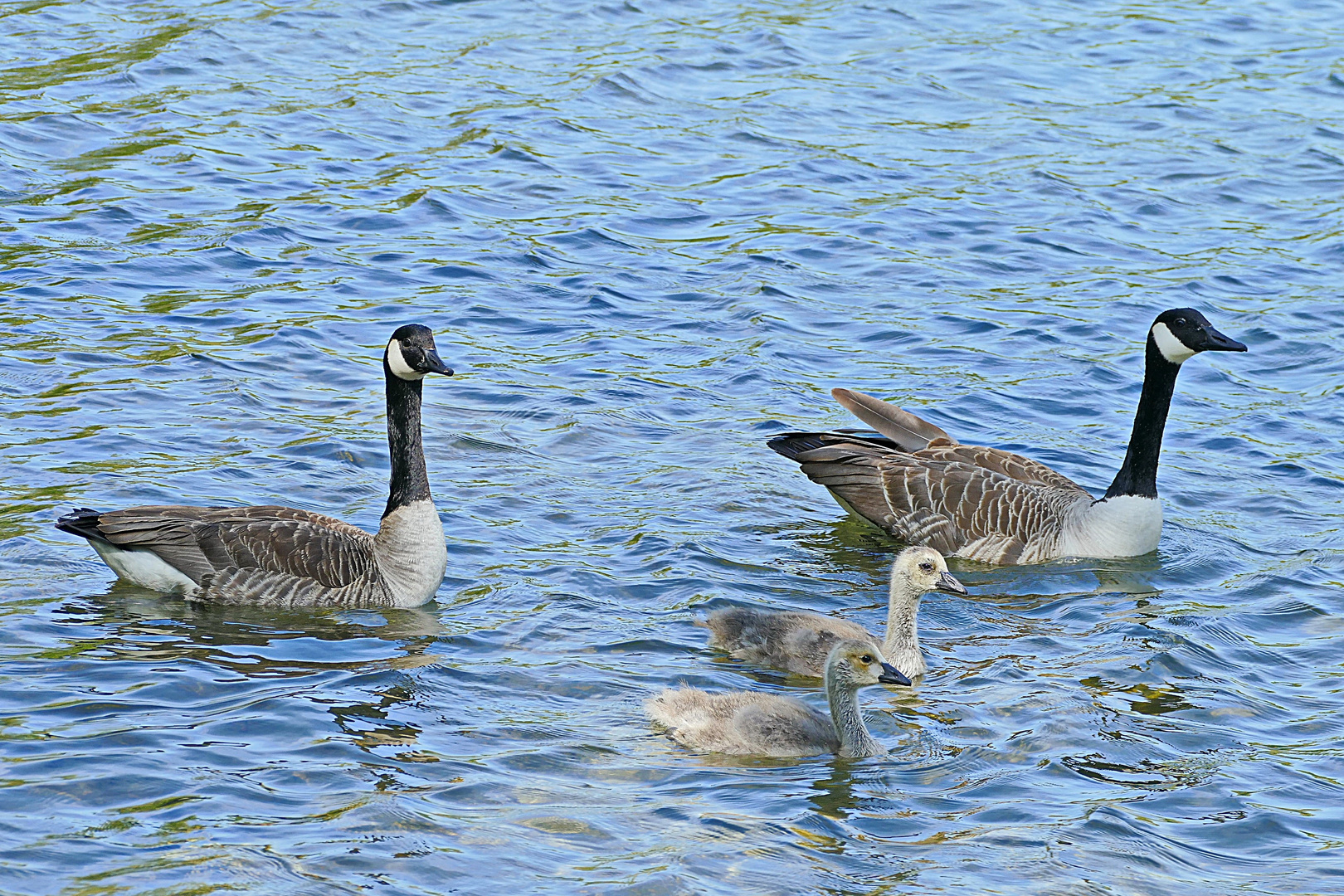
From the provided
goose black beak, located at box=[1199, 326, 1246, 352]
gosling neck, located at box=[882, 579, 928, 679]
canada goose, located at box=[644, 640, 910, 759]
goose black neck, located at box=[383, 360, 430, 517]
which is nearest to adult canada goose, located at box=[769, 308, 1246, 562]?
goose black beak, located at box=[1199, 326, 1246, 352]

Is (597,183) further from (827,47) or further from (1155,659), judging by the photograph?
(1155,659)

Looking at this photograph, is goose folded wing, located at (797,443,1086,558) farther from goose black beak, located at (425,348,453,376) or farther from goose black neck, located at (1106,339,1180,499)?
goose black beak, located at (425,348,453,376)

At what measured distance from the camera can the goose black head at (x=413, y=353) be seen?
11.2 metres

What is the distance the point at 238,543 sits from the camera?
431 inches

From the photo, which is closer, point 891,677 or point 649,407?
point 891,677

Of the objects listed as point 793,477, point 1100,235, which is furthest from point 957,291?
point 793,477

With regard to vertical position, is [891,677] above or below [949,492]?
above

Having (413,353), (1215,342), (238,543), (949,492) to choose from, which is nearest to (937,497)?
(949,492)

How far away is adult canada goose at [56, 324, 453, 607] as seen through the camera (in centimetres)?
1084

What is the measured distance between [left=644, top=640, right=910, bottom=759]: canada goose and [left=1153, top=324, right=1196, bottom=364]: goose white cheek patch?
14.7ft

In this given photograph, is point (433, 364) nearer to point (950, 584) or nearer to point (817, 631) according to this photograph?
point (817, 631)

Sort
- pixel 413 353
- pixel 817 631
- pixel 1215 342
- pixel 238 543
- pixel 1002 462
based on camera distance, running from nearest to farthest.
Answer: pixel 817 631, pixel 238 543, pixel 413 353, pixel 1215 342, pixel 1002 462

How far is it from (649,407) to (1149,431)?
3.99 metres

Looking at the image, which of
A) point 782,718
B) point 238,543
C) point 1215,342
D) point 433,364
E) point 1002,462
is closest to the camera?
point 782,718
